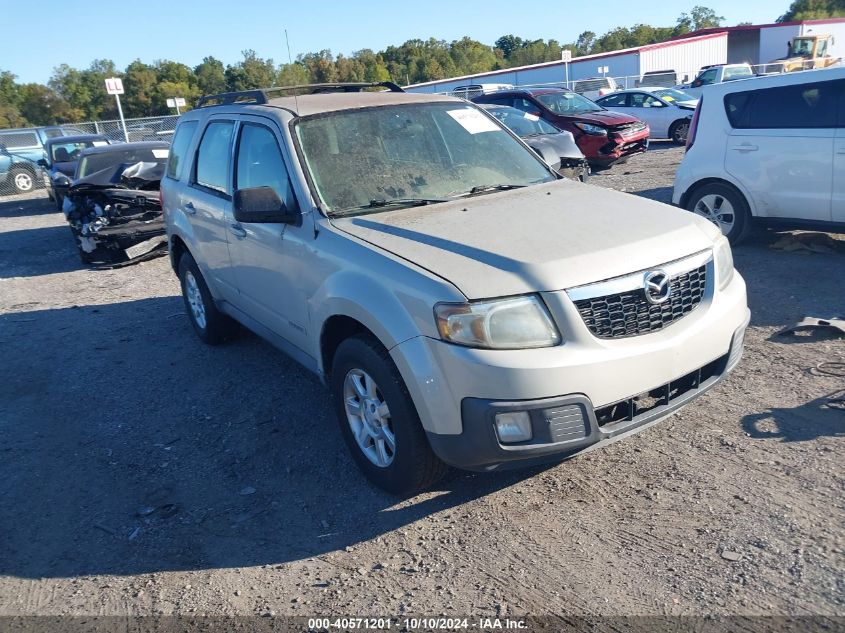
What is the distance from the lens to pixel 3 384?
6.04m

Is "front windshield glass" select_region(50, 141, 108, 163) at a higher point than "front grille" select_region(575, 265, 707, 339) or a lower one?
higher

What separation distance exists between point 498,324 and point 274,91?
3.30 meters

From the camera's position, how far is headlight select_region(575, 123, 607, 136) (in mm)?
15163

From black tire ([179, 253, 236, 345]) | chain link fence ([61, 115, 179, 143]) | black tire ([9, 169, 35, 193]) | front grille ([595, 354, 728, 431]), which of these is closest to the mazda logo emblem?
front grille ([595, 354, 728, 431])

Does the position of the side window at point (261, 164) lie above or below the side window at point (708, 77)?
above

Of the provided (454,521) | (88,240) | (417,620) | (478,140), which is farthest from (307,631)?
(88,240)

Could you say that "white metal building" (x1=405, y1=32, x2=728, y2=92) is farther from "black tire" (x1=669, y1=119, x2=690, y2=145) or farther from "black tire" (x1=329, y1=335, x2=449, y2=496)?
"black tire" (x1=329, y1=335, x2=449, y2=496)

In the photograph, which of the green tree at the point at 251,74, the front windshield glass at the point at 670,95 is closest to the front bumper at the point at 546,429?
the front windshield glass at the point at 670,95

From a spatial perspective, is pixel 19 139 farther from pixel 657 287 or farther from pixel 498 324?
pixel 657 287

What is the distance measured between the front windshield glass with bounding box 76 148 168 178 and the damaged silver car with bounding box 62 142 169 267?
1.02 m

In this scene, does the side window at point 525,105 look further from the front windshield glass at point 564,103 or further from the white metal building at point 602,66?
the white metal building at point 602,66

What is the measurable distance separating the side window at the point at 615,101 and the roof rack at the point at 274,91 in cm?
1600

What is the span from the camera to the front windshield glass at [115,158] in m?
12.2

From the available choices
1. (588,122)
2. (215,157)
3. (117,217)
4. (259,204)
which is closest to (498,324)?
(259,204)
